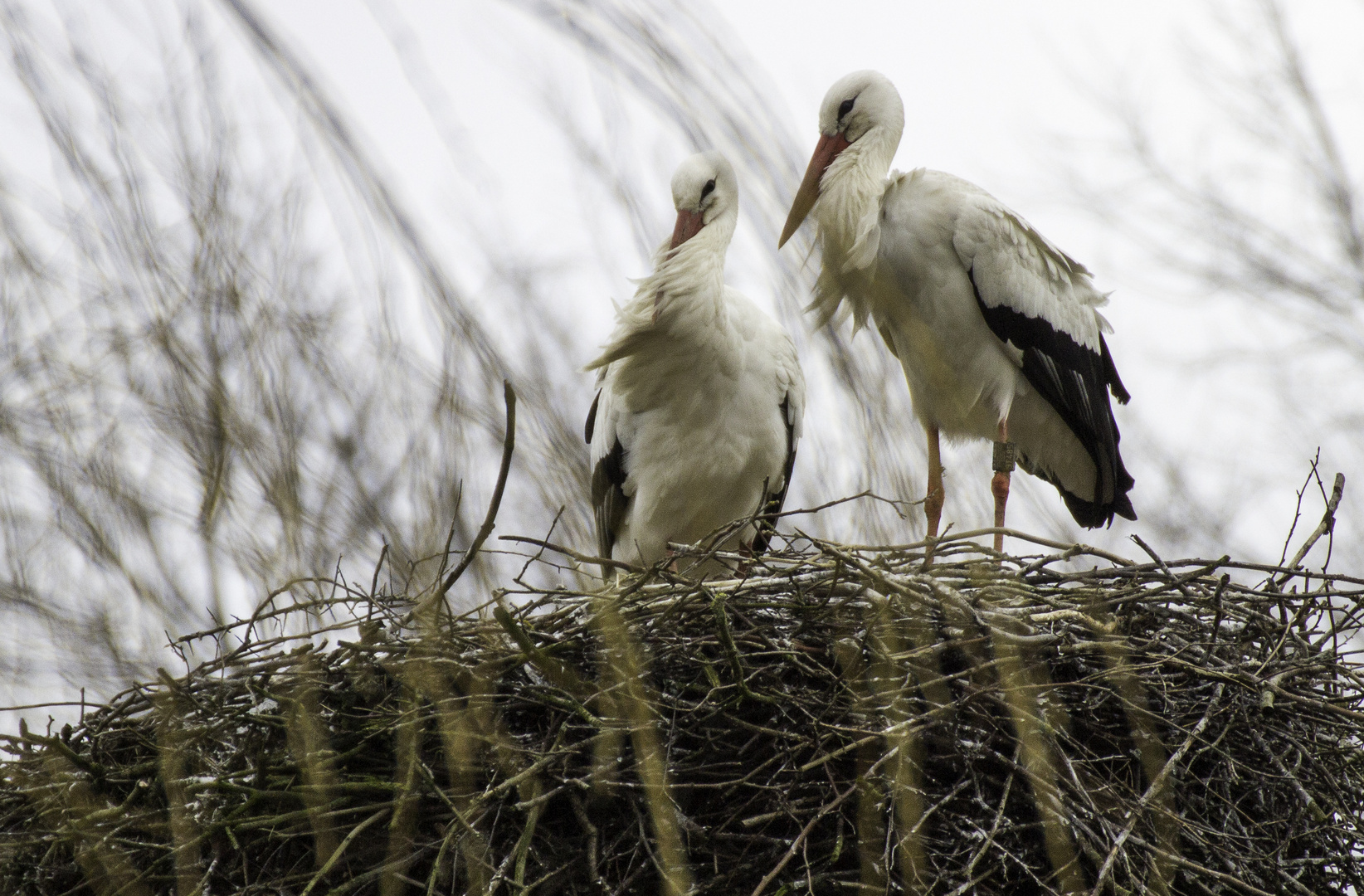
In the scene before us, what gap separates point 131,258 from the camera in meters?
1.75

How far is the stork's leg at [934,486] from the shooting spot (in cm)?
361

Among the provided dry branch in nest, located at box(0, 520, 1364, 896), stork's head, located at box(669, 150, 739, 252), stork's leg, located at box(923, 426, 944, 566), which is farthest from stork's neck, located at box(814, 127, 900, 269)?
dry branch in nest, located at box(0, 520, 1364, 896)

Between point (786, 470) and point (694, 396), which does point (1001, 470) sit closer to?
point (786, 470)

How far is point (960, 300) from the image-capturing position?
3.35m

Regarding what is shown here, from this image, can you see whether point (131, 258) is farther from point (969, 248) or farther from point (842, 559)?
point (969, 248)

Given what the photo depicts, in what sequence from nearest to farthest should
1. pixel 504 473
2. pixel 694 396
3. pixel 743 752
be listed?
pixel 504 473 < pixel 743 752 < pixel 694 396

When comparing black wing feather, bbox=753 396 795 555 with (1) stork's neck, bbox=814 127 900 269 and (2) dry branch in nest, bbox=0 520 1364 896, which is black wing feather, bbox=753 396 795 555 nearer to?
(1) stork's neck, bbox=814 127 900 269

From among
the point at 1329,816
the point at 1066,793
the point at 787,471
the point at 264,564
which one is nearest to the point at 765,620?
Answer: the point at 1066,793

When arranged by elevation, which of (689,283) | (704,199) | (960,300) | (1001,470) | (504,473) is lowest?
(504,473)

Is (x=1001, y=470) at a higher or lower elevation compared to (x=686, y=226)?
lower

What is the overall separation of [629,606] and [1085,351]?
2.05 m

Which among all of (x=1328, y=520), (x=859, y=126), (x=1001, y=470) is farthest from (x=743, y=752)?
(x=859, y=126)

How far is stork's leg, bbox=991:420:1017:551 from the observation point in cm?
349

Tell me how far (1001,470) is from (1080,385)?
348mm
